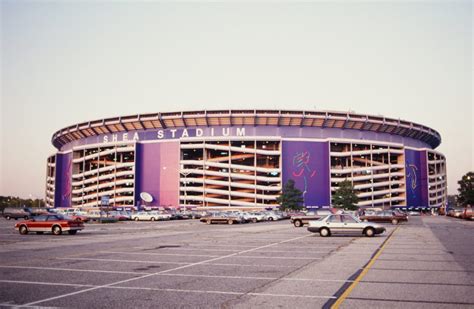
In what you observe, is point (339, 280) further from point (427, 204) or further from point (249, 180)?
point (427, 204)

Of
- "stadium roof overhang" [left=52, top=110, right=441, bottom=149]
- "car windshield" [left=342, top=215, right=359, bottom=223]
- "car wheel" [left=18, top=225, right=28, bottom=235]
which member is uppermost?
"stadium roof overhang" [left=52, top=110, right=441, bottom=149]

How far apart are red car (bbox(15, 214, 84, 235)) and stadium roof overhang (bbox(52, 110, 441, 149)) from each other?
74.7m

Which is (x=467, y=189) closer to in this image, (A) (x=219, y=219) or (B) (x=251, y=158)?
(B) (x=251, y=158)

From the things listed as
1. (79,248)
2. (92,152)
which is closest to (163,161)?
(92,152)

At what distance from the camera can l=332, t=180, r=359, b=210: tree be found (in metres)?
93.9

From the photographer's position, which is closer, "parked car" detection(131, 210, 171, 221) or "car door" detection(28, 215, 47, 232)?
"car door" detection(28, 215, 47, 232)

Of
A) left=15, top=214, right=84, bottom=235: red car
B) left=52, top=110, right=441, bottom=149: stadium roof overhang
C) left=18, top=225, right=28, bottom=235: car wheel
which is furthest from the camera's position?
left=52, top=110, right=441, bottom=149: stadium roof overhang

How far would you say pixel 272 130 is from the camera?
10750cm

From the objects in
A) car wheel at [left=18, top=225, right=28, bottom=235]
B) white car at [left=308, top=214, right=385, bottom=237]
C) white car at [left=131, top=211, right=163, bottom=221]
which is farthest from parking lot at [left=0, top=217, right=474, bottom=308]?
white car at [left=131, top=211, right=163, bottom=221]

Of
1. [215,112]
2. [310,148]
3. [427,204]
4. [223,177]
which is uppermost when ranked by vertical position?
[215,112]

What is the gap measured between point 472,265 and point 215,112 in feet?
308

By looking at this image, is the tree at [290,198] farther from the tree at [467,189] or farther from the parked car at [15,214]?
the parked car at [15,214]

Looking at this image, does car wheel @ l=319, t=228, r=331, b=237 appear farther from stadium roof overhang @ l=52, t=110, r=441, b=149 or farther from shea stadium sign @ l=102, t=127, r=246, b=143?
shea stadium sign @ l=102, t=127, r=246, b=143

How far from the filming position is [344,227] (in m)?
27.8
